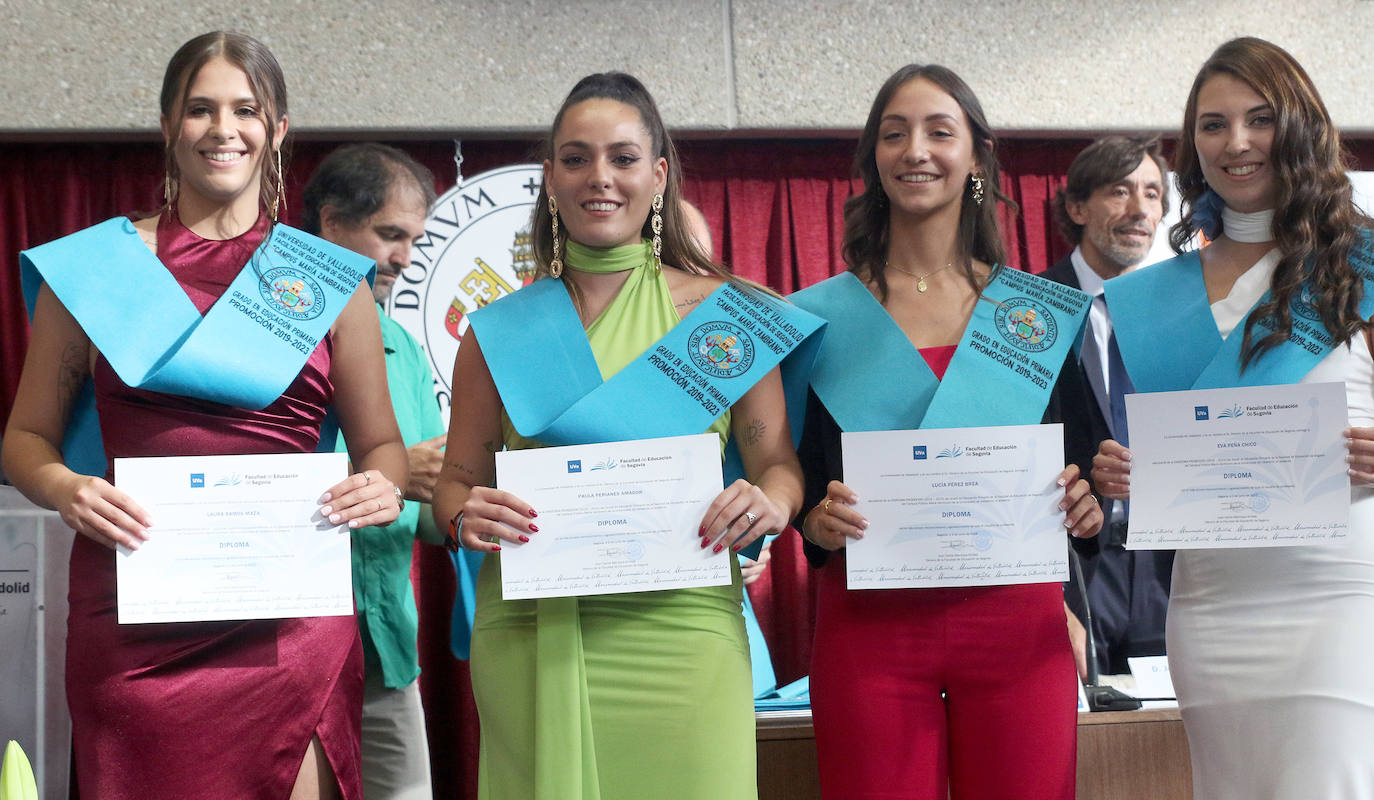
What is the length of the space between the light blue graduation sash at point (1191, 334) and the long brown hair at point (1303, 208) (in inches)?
0.6

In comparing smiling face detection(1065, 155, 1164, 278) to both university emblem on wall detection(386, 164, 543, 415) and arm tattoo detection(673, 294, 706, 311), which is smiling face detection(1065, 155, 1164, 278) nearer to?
university emblem on wall detection(386, 164, 543, 415)

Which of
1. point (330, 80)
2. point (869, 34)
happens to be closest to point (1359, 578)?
point (869, 34)

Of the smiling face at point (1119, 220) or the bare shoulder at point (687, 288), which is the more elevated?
the smiling face at point (1119, 220)

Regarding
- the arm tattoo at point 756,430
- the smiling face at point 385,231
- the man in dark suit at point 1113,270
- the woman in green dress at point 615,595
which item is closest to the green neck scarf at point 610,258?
the woman in green dress at point 615,595

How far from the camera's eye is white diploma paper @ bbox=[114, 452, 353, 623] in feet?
5.90

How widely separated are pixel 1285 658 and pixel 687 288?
1.04 metres

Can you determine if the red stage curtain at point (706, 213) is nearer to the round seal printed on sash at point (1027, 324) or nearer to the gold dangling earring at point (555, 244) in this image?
the gold dangling earring at point (555, 244)

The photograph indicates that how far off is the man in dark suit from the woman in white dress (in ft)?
3.52

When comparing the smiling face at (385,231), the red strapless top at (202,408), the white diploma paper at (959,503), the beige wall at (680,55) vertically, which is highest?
the beige wall at (680,55)

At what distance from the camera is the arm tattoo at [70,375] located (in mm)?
1997

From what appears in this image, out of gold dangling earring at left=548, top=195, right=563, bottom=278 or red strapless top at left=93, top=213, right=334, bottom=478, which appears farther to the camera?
gold dangling earring at left=548, top=195, right=563, bottom=278

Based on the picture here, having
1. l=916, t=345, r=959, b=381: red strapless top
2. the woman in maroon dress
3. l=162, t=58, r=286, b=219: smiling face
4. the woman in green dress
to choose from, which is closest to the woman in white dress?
l=916, t=345, r=959, b=381: red strapless top

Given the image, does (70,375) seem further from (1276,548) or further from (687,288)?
(1276,548)

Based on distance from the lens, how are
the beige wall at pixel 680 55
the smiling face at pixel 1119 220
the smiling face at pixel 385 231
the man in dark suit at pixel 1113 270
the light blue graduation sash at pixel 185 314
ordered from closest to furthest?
the light blue graduation sash at pixel 185 314, the smiling face at pixel 385 231, the man in dark suit at pixel 1113 270, the smiling face at pixel 1119 220, the beige wall at pixel 680 55
